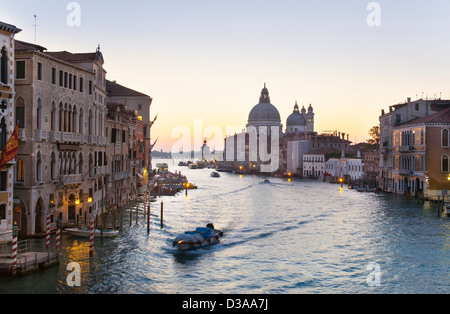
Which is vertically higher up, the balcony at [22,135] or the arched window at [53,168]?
the balcony at [22,135]

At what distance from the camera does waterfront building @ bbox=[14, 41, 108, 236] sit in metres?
19.1

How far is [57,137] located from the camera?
20906 mm

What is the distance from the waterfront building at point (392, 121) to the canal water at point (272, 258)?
15.8 meters

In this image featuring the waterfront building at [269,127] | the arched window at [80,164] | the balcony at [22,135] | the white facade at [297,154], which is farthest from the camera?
the waterfront building at [269,127]

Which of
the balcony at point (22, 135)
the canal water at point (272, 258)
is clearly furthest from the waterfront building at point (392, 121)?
the balcony at point (22, 135)

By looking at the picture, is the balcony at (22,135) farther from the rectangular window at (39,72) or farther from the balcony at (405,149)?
the balcony at (405,149)

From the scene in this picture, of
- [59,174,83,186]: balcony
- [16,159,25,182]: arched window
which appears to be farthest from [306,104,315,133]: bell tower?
[16,159,25,182]: arched window

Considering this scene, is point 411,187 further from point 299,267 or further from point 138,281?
point 138,281

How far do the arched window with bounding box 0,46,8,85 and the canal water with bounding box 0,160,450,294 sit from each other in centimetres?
622

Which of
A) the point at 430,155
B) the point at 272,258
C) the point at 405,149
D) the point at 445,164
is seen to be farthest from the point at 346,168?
the point at 272,258

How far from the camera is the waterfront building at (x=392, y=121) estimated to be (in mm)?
44344

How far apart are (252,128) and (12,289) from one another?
115 meters

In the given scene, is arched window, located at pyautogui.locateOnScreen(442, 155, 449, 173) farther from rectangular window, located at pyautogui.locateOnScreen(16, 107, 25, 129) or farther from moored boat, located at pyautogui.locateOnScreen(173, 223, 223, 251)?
rectangular window, located at pyautogui.locateOnScreen(16, 107, 25, 129)

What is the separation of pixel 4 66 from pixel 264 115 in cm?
11529
